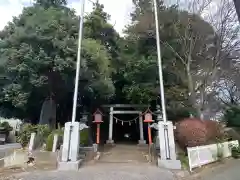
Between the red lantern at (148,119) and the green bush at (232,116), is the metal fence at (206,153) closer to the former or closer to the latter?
the red lantern at (148,119)

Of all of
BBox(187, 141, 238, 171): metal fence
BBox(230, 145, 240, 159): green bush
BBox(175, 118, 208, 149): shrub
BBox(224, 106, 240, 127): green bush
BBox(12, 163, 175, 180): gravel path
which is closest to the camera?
BBox(12, 163, 175, 180): gravel path

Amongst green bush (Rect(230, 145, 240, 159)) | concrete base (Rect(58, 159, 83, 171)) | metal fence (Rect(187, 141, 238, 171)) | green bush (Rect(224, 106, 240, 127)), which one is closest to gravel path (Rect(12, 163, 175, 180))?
concrete base (Rect(58, 159, 83, 171))

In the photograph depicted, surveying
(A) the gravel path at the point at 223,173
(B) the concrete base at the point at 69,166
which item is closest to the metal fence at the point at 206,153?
(A) the gravel path at the point at 223,173

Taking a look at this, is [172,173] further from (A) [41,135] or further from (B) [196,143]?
(A) [41,135]

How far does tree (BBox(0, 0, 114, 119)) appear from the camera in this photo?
9.59 m

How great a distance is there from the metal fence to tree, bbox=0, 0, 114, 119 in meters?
5.82

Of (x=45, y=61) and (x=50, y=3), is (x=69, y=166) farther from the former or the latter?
(x=50, y=3)

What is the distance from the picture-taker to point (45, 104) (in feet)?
42.0

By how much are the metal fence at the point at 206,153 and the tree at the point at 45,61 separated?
5822 mm

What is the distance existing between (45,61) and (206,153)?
313 inches

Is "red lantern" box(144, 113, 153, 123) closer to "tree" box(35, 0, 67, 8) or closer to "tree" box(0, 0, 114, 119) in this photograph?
"tree" box(0, 0, 114, 119)

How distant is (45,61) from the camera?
9.51 meters

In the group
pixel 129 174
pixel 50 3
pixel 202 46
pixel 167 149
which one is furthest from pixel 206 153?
pixel 50 3

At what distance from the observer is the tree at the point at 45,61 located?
31.5 ft
